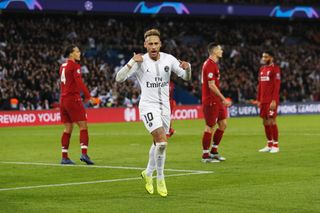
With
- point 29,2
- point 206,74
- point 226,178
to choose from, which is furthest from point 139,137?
point 29,2

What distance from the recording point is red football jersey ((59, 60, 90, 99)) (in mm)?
17359

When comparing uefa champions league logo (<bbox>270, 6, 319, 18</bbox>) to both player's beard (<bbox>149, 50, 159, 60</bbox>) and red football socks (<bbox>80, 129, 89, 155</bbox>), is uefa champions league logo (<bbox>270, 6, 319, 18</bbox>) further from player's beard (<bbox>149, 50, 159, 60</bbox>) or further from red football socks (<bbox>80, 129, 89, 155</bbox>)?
player's beard (<bbox>149, 50, 159, 60</bbox>)

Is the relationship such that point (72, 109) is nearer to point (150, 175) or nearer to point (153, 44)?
point (150, 175)

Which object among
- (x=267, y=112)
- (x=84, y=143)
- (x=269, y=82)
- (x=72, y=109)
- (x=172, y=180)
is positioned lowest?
(x=172, y=180)

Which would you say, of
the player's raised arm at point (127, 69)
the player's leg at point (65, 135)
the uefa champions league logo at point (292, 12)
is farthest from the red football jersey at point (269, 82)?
the uefa champions league logo at point (292, 12)

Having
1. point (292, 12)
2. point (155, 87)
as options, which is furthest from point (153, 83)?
point (292, 12)

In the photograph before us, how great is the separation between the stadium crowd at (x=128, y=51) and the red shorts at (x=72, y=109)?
70.9 ft

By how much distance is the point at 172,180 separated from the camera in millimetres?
13633

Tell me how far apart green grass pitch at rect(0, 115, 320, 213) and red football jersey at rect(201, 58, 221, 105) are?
1403 millimetres

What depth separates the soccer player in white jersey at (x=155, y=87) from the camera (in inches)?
470

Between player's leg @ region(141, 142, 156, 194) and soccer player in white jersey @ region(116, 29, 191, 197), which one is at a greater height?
soccer player in white jersey @ region(116, 29, 191, 197)

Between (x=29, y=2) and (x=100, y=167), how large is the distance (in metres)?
30.2

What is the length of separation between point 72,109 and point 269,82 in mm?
5748

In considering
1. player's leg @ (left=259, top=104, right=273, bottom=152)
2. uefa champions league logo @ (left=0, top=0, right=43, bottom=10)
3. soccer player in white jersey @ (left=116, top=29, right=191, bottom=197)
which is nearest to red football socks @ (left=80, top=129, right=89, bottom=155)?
player's leg @ (left=259, top=104, right=273, bottom=152)
